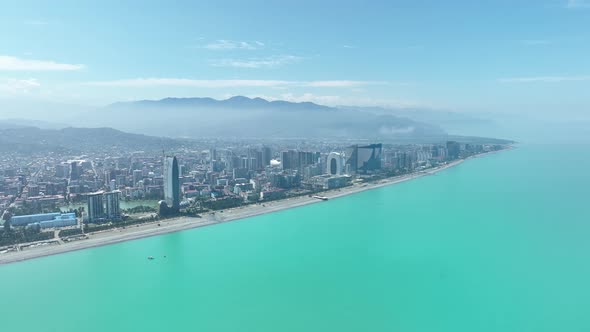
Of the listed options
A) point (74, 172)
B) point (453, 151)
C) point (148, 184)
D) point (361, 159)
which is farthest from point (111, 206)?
point (453, 151)

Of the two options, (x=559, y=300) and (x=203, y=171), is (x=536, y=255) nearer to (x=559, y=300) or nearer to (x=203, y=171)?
(x=559, y=300)

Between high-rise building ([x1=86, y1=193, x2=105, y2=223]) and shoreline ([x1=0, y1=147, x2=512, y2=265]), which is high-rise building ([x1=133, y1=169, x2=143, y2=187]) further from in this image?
shoreline ([x1=0, y1=147, x2=512, y2=265])

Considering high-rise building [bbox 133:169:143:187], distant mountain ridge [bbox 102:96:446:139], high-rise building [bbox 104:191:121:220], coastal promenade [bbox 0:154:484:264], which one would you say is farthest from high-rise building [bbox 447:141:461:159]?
high-rise building [bbox 104:191:121:220]

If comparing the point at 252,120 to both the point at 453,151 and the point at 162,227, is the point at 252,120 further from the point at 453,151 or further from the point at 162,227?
the point at 162,227

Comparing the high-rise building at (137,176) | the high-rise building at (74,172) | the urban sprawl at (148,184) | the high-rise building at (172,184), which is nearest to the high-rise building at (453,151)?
the urban sprawl at (148,184)

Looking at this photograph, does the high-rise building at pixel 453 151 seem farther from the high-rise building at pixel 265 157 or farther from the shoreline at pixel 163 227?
the shoreline at pixel 163 227

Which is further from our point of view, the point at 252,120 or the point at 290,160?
the point at 252,120

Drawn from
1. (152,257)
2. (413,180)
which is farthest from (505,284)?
(413,180)
